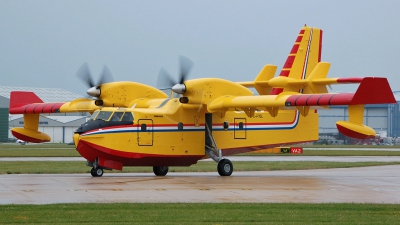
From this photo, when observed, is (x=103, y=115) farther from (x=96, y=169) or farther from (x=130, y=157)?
(x=96, y=169)

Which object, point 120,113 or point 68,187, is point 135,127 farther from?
point 68,187

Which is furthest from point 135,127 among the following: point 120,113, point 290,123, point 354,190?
point 354,190

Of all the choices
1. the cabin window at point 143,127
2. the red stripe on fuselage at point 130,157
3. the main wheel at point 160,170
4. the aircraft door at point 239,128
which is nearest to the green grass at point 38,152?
the main wheel at point 160,170

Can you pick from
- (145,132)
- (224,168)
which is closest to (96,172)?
(145,132)

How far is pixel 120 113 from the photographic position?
27.0m

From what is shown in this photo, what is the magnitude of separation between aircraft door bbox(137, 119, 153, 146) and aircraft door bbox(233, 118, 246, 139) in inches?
164

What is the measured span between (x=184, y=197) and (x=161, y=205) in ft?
7.24

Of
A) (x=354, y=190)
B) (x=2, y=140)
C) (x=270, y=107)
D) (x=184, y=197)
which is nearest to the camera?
(x=184, y=197)

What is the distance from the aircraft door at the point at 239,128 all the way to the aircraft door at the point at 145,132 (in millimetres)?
4157

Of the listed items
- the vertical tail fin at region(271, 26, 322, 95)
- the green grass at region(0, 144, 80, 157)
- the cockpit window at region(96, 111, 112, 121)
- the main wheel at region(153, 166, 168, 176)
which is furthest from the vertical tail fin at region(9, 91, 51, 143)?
the green grass at region(0, 144, 80, 157)

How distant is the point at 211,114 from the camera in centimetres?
2919

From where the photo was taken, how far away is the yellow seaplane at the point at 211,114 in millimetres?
25734

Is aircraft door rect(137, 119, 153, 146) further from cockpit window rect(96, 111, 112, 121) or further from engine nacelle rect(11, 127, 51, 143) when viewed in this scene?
engine nacelle rect(11, 127, 51, 143)

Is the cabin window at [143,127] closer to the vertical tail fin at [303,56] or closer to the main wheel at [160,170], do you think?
the main wheel at [160,170]
